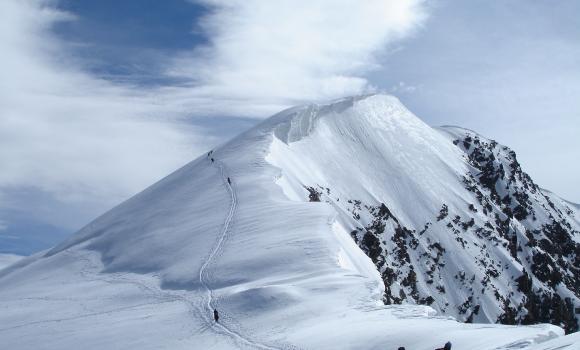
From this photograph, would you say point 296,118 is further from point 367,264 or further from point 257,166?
point 367,264

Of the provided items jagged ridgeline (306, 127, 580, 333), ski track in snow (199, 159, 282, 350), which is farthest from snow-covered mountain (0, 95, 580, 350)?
jagged ridgeline (306, 127, 580, 333)

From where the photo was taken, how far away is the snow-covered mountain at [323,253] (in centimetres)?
2362

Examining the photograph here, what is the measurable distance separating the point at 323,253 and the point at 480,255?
53238 mm

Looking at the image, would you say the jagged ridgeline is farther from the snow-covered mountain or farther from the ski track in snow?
the ski track in snow

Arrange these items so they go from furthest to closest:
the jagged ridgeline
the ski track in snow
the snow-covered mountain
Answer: the jagged ridgeline < the snow-covered mountain < the ski track in snow

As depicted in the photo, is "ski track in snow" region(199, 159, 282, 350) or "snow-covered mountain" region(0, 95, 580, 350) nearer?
"ski track in snow" region(199, 159, 282, 350)

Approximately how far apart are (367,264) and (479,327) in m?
21.6

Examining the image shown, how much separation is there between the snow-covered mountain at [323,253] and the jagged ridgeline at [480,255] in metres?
0.28

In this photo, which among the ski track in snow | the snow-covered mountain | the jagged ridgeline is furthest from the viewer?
the jagged ridgeline

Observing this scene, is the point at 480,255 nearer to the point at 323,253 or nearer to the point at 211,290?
the point at 323,253

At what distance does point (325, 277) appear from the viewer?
28.2 meters

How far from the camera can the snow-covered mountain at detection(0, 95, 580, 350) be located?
23.6m

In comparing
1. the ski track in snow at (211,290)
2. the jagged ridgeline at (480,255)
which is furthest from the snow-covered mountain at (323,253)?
the jagged ridgeline at (480,255)

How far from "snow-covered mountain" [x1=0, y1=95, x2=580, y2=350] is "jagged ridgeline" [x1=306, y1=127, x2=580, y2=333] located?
10.9 inches
